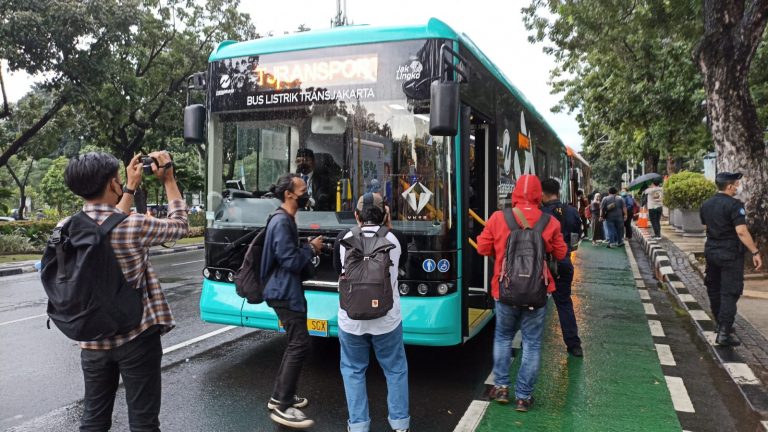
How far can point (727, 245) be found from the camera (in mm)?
5828

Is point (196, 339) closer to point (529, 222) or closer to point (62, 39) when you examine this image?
point (529, 222)

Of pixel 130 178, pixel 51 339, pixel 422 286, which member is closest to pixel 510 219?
pixel 422 286

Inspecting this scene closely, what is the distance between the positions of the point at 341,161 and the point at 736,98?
827 centimetres

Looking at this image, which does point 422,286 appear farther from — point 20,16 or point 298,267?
point 20,16

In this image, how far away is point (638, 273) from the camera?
39.3 feet

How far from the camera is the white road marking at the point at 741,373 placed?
500cm

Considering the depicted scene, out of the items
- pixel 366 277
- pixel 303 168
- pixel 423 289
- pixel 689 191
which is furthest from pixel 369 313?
pixel 689 191

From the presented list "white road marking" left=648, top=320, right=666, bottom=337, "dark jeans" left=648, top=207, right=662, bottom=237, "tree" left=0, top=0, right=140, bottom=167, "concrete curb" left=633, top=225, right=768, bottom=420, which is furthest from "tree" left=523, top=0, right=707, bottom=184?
"tree" left=0, top=0, right=140, bottom=167

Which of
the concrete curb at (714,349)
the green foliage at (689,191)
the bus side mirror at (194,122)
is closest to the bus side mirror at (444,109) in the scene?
the bus side mirror at (194,122)

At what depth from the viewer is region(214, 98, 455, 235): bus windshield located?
4672 mm

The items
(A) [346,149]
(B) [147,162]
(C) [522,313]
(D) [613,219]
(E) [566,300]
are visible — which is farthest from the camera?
(D) [613,219]

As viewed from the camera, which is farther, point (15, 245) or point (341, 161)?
point (15, 245)

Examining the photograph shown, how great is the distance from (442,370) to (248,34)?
851 inches

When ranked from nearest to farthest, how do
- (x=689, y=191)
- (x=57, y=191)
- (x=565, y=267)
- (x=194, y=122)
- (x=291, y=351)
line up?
(x=291, y=351) < (x=194, y=122) < (x=565, y=267) < (x=689, y=191) < (x=57, y=191)
